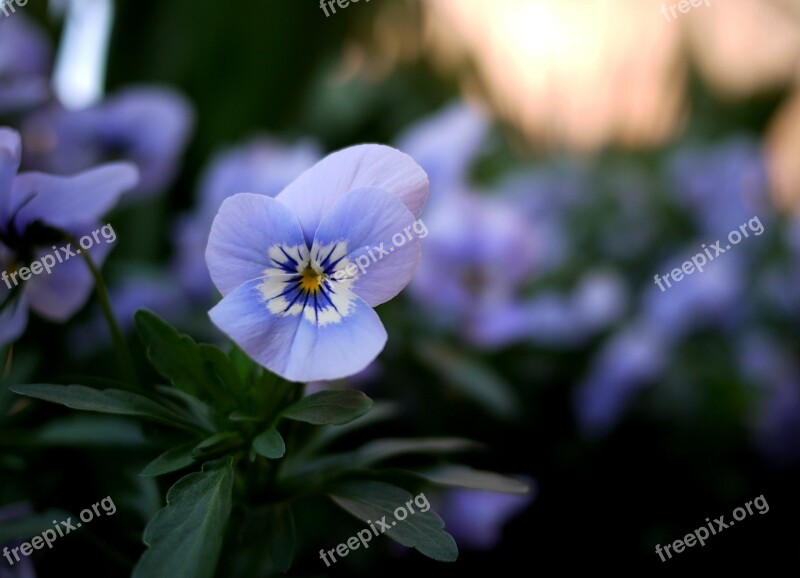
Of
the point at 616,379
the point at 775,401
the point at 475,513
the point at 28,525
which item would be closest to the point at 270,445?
the point at 28,525

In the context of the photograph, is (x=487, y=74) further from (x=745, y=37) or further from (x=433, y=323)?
(x=433, y=323)

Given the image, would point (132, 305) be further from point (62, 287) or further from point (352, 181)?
point (352, 181)

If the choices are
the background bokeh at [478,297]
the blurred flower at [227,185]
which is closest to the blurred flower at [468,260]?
the background bokeh at [478,297]

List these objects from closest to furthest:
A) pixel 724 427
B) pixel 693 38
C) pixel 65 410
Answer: pixel 65 410 → pixel 724 427 → pixel 693 38

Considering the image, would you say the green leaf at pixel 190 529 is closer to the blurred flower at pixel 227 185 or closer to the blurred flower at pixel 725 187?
the blurred flower at pixel 227 185

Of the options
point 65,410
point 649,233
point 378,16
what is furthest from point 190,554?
point 378,16
